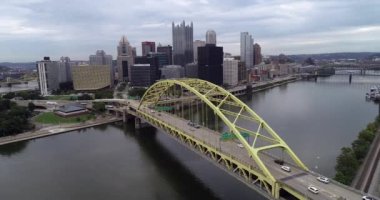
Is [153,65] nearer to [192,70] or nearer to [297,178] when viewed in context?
[192,70]

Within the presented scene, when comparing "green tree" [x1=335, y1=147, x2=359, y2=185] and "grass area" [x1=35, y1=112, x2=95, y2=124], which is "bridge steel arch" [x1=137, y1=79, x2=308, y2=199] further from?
"grass area" [x1=35, y1=112, x2=95, y2=124]

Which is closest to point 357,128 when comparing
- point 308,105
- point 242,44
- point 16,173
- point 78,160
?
point 308,105

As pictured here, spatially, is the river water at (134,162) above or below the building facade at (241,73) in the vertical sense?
below

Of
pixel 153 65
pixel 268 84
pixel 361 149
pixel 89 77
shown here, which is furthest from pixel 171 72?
pixel 361 149

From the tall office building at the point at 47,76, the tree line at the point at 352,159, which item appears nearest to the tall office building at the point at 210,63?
the tall office building at the point at 47,76

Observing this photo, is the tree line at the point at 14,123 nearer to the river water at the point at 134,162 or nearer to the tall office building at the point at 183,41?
the river water at the point at 134,162

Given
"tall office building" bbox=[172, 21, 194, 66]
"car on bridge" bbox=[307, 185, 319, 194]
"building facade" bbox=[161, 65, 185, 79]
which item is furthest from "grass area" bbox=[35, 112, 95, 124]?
"tall office building" bbox=[172, 21, 194, 66]
